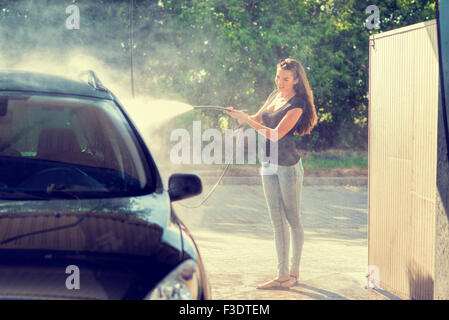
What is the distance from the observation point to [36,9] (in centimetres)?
1542

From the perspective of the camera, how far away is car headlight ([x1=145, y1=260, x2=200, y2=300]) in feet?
8.00

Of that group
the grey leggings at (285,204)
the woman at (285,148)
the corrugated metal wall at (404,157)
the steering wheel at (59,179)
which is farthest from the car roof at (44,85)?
the corrugated metal wall at (404,157)

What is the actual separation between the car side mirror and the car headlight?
35.5 inches

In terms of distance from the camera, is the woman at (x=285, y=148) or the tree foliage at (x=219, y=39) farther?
the tree foliage at (x=219, y=39)

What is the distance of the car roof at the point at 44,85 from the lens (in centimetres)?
383

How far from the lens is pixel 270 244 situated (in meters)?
7.89

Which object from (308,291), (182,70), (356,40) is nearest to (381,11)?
(356,40)

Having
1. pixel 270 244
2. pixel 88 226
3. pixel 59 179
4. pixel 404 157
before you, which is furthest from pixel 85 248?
pixel 270 244

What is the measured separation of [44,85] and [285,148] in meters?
2.12

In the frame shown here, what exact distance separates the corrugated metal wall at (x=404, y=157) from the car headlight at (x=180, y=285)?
2305 millimetres

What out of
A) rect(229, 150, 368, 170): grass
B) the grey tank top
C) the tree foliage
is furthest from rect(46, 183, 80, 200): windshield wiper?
the tree foliage

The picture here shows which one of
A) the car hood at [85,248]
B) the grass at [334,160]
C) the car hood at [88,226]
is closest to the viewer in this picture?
the car hood at [85,248]

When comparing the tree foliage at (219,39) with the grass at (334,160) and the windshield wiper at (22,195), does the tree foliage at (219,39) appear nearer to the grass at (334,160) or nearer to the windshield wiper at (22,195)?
the grass at (334,160)

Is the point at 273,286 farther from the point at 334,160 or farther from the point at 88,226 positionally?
the point at 334,160
